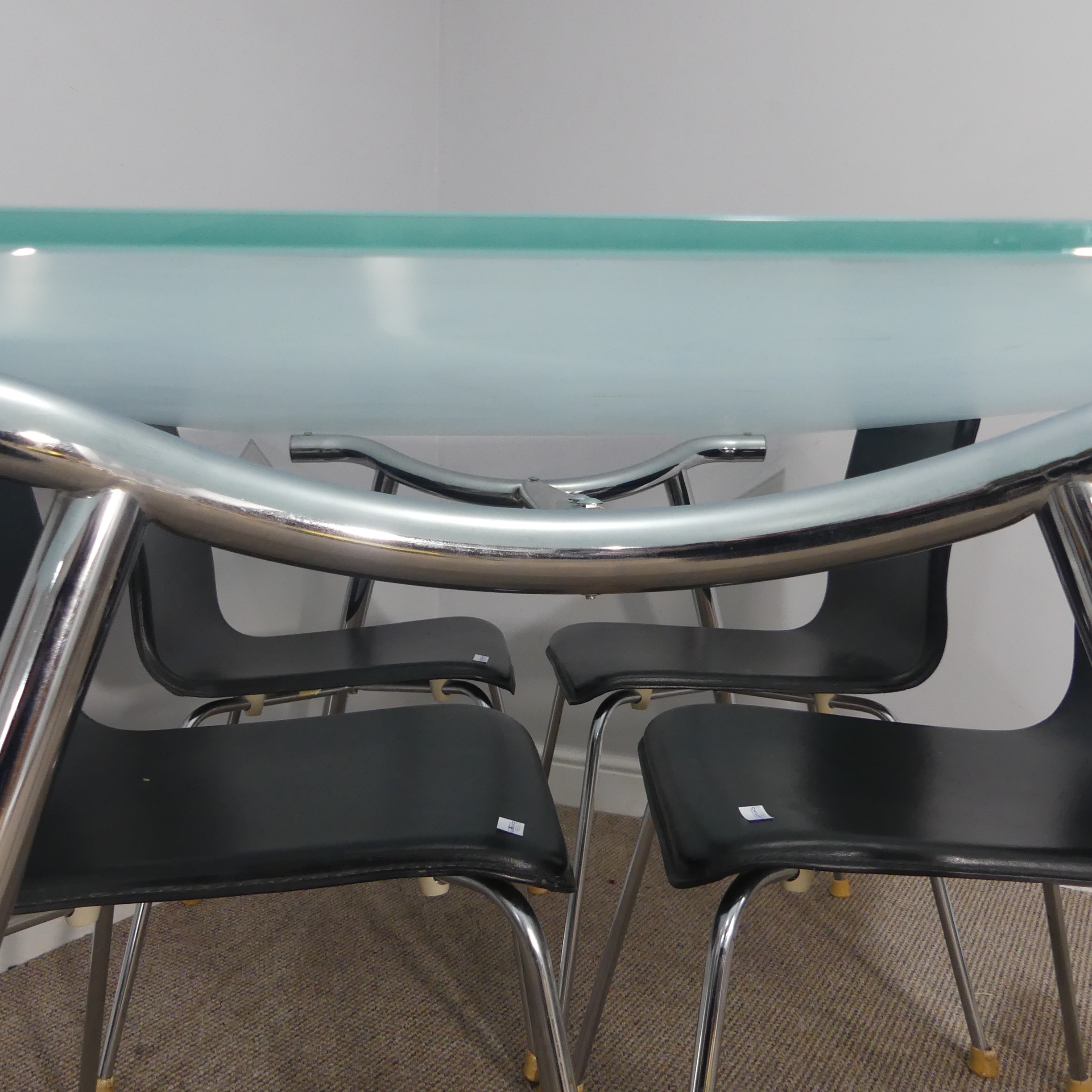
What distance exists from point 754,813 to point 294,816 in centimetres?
31

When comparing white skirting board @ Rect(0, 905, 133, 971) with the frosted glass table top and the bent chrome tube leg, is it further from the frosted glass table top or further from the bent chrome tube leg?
the frosted glass table top

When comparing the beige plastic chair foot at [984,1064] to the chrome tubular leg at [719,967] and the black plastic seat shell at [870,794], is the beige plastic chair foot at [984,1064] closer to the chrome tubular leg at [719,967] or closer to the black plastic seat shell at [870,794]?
the black plastic seat shell at [870,794]

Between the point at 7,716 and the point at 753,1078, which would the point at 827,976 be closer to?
the point at 753,1078

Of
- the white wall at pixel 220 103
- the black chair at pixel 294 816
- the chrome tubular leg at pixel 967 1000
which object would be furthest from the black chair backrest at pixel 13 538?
the chrome tubular leg at pixel 967 1000

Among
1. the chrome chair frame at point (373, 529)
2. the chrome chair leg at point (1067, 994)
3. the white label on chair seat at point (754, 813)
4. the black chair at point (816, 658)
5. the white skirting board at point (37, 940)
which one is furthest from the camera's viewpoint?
the white skirting board at point (37, 940)

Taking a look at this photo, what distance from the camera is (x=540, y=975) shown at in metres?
0.47

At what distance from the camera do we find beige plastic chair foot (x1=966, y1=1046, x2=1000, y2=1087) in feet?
3.01

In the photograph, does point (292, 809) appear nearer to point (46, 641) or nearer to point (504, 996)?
point (46, 641)

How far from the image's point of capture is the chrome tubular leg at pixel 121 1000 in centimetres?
86

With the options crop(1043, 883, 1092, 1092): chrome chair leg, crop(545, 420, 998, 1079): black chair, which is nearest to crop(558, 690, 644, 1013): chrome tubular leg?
crop(545, 420, 998, 1079): black chair

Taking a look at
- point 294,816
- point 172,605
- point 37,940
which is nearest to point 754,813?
point 294,816

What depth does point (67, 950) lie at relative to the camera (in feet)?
3.78

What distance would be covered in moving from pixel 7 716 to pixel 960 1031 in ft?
3.77

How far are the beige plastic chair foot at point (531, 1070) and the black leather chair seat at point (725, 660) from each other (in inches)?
15.0
